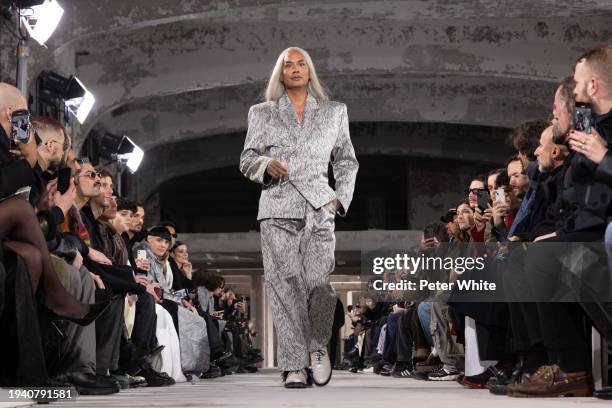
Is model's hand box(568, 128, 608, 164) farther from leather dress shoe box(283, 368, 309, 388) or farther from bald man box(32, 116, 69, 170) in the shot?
bald man box(32, 116, 69, 170)

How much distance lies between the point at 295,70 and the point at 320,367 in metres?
1.11

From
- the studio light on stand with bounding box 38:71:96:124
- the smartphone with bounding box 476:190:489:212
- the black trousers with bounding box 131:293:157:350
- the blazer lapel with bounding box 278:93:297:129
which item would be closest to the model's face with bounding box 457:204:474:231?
the smartphone with bounding box 476:190:489:212

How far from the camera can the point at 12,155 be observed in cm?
309

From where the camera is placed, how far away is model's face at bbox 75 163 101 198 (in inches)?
180

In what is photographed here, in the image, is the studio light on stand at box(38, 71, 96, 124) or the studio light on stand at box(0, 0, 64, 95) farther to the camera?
the studio light on stand at box(38, 71, 96, 124)

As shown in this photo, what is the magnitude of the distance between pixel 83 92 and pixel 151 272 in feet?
7.22

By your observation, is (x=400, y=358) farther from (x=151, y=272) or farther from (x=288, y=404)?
(x=288, y=404)

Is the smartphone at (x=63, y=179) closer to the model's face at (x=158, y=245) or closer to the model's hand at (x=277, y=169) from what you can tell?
the model's hand at (x=277, y=169)

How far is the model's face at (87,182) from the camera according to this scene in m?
4.57

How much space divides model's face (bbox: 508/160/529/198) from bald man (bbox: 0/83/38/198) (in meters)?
1.89

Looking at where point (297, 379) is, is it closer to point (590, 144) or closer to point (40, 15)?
point (590, 144)

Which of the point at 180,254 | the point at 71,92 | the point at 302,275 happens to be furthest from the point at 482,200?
the point at 71,92

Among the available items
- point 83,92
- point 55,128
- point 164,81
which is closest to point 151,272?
point 83,92

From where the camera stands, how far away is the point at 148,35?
32.3 feet
